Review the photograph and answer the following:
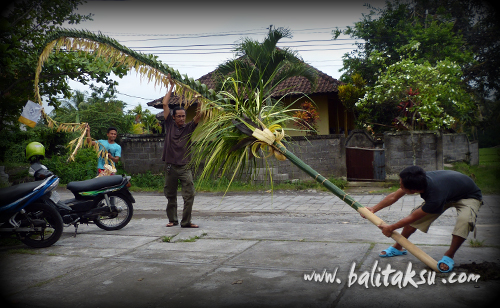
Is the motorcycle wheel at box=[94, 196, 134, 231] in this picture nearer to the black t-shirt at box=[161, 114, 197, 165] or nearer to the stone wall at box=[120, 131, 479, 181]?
the black t-shirt at box=[161, 114, 197, 165]

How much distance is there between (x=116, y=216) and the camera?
6.52m

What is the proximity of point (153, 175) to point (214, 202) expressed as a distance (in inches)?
173

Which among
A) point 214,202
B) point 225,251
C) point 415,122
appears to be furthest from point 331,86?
point 225,251

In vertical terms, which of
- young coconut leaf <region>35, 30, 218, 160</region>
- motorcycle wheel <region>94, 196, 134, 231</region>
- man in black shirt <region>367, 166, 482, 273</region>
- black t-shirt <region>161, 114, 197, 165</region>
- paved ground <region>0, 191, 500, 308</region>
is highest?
young coconut leaf <region>35, 30, 218, 160</region>

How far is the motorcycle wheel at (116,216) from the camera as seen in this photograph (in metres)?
6.48

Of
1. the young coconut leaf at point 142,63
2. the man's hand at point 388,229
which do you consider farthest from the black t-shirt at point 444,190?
the young coconut leaf at point 142,63

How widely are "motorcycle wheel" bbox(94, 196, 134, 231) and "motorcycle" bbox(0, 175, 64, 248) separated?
38.1 inches

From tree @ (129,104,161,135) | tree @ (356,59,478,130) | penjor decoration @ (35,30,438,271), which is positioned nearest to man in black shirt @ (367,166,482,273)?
penjor decoration @ (35,30,438,271)

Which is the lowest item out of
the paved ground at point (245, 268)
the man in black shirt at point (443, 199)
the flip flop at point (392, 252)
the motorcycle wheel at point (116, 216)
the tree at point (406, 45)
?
the paved ground at point (245, 268)

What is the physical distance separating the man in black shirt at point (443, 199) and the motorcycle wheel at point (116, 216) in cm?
414

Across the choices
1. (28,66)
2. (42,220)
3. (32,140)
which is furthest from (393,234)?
(32,140)

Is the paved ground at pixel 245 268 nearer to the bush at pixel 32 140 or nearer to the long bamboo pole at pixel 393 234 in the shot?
the long bamboo pole at pixel 393 234

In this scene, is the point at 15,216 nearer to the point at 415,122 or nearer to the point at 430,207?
the point at 430,207

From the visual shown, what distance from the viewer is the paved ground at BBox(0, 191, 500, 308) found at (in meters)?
3.40
